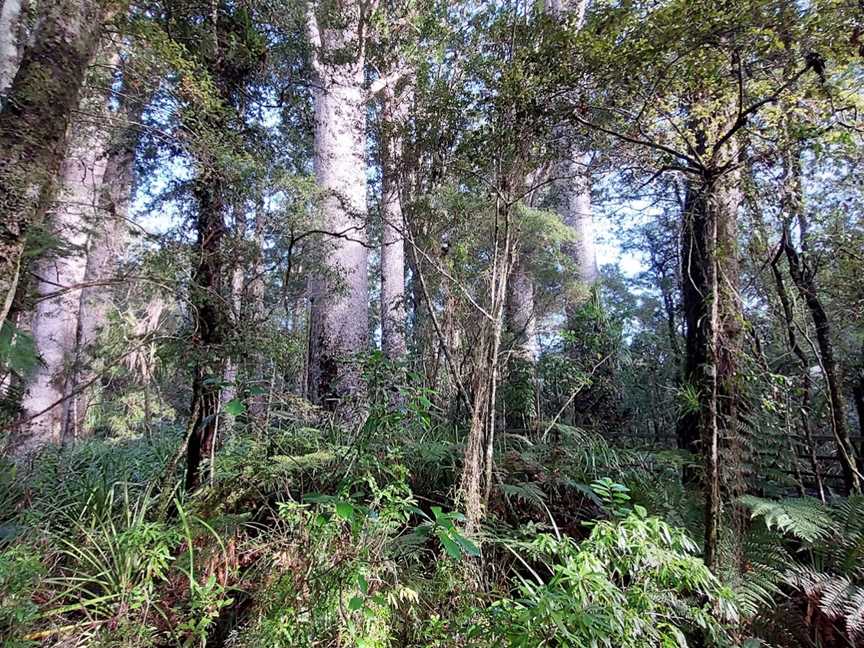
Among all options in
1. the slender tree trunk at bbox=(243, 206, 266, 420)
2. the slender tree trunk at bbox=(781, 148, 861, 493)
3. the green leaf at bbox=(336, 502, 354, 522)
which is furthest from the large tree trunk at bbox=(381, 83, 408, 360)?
the slender tree trunk at bbox=(781, 148, 861, 493)

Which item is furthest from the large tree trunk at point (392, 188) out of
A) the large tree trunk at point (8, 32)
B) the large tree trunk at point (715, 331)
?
the large tree trunk at point (8, 32)

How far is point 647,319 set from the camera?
547 inches

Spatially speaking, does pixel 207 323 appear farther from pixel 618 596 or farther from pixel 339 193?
pixel 618 596

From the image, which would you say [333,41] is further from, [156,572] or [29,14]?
[156,572]

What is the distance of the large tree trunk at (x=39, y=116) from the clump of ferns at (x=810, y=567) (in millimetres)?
3765

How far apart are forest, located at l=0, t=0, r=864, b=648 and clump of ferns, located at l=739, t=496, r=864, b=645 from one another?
2 centimetres

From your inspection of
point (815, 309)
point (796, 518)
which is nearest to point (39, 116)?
point (796, 518)

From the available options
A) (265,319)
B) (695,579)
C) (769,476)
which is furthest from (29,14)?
(769,476)

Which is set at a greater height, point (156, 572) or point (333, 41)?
point (333, 41)

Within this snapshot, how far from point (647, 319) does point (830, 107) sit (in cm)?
1270

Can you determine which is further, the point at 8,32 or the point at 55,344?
the point at 55,344

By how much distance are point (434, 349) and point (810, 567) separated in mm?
2970

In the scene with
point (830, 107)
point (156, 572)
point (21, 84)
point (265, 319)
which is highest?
point (830, 107)

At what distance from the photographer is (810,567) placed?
2.38 meters
